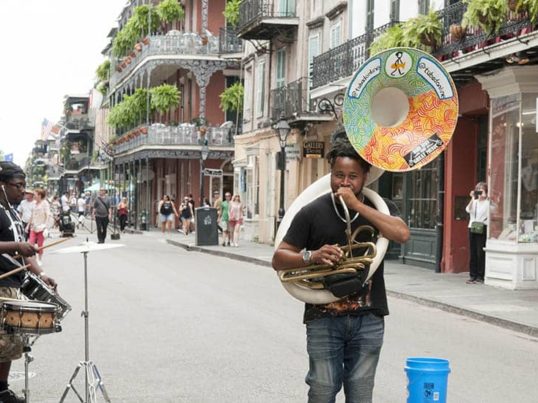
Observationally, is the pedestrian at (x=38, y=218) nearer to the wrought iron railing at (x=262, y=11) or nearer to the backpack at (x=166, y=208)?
the wrought iron railing at (x=262, y=11)

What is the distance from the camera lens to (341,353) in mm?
4996

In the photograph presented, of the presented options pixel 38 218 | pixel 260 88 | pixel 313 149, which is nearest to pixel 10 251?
pixel 38 218

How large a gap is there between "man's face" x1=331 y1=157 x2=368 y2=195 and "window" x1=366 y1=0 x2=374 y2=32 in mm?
19646

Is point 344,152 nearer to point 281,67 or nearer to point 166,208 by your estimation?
point 281,67

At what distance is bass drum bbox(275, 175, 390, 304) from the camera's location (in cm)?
487

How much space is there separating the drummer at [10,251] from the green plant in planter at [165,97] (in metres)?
40.5

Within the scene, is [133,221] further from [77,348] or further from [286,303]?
[77,348]

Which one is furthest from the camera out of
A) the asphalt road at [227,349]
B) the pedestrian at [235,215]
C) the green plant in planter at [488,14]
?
the pedestrian at [235,215]

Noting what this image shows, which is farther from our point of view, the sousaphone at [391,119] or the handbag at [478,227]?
the handbag at [478,227]

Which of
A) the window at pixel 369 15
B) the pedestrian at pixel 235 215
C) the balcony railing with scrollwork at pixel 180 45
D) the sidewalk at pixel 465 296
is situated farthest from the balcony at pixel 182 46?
the sidewalk at pixel 465 296

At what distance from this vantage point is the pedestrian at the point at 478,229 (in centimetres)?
1827

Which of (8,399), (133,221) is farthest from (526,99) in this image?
(133,221)

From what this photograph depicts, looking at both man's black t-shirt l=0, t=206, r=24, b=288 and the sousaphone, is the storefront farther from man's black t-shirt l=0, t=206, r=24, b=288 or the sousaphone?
the sousaphone

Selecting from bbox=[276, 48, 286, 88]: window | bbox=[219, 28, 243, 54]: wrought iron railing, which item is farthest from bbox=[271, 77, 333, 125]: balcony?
bbox=[219, 28, 243, 54]: wrought iron railing
